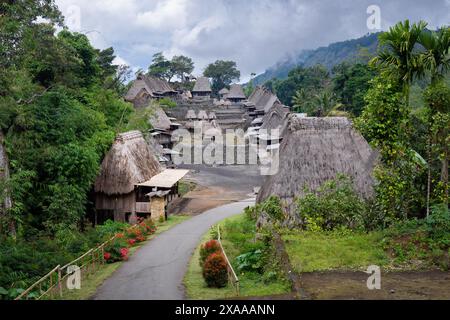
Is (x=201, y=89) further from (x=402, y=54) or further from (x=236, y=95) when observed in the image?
(x=402, y=54)

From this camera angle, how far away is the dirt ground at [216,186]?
90.1 feet

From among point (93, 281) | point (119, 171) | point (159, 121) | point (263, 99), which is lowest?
point (93, 281)

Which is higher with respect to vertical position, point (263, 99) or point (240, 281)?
point (263, 99)

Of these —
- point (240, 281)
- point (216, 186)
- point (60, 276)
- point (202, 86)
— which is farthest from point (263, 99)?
point (60, 276)

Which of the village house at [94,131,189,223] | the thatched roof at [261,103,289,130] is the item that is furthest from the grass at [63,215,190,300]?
the thatched roof at [261,103,289,130]

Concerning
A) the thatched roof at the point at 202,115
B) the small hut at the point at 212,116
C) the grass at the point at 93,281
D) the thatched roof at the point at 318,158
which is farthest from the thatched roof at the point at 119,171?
the small hut at the point at 212,116

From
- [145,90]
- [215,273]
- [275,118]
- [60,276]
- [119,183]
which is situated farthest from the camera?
[145,90]

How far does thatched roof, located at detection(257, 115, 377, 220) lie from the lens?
16.0m

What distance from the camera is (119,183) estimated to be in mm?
23484

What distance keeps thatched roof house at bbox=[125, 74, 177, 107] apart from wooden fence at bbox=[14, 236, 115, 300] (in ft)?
148

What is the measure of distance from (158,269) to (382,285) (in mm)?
6762

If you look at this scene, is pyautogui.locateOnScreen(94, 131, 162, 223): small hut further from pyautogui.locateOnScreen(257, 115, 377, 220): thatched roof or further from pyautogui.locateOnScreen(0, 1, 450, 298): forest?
pyautogui.locateOnScreen(257, 115, 377, 220): thatched roof
